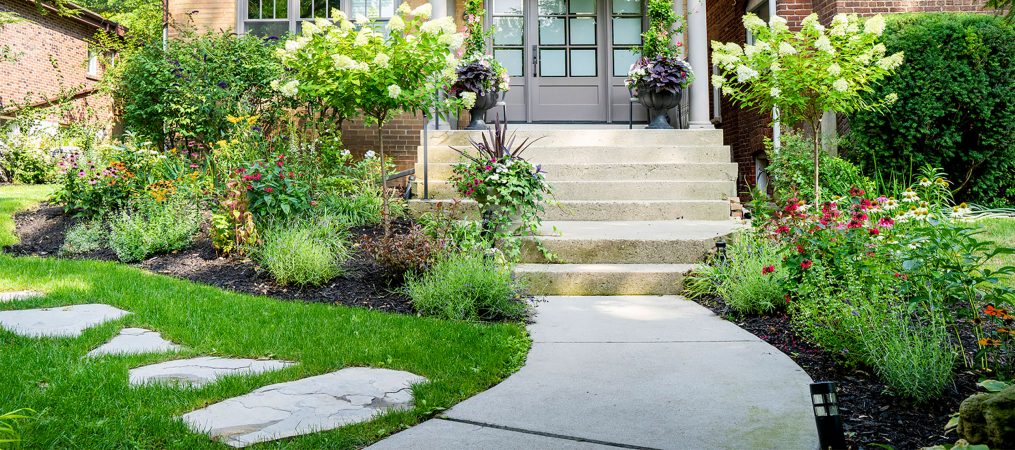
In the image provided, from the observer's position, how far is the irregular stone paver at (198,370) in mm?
2873

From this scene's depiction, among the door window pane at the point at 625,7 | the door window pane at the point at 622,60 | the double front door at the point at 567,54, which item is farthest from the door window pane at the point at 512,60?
the door window pane at the point at 625,7

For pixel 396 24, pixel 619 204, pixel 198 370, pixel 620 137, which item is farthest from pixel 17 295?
pixel 620 137

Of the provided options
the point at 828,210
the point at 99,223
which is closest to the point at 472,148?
the point at 99,223

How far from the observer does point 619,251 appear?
5.47 m

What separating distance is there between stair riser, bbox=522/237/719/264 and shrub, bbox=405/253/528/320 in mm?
1112

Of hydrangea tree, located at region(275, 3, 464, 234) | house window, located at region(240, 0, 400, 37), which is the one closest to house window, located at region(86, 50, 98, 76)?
house window, located at region(240, 0, 400, 37)

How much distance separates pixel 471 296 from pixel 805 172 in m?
4.54

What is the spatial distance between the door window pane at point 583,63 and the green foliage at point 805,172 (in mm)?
3014

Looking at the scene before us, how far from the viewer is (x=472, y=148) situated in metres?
7.50

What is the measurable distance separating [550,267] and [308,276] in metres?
1.68

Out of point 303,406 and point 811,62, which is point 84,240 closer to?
point 303,406

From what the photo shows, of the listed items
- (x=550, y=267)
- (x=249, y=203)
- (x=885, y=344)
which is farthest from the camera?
(x=249, y=203)

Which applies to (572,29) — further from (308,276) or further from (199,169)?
(308,276)

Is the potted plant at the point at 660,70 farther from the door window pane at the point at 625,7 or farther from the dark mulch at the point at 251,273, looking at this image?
the dark mulch at the point at 251,273
